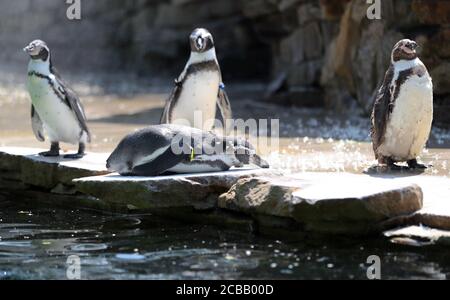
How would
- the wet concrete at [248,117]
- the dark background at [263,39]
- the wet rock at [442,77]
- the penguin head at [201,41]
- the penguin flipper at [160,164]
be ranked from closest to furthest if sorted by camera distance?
1. the penguin flipper at [160,164]
2. the wet concrete at [248,117]
3. the penguin head at [201,41]
4. the wet rock at [442,77]
5. the dark background at [263,39]

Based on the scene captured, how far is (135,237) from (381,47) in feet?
18.5

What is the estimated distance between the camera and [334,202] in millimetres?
4445

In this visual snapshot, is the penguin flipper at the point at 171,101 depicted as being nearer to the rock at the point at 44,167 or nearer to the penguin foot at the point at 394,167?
the rock at the point at 44,167

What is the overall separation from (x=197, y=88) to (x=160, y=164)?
185cm

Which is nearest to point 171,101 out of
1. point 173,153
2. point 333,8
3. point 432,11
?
point 173,153

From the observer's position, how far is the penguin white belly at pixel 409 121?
5.80 m

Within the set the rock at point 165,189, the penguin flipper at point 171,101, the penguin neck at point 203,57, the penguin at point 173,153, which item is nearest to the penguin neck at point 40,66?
the penguin flipper at point 171,101

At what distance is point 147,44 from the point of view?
1598cm

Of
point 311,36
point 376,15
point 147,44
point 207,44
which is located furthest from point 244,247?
point 147,44

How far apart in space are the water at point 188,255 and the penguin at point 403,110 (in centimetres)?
153

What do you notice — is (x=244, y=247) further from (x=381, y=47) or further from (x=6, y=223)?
(x=381, y=47)

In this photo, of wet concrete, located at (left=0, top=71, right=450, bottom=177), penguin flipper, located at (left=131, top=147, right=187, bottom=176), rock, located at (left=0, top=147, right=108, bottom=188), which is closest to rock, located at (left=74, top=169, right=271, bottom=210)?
penguin flipper, located at (left=131, top=147, right=187, bottom=176)

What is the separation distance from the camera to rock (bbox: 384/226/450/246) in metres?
4.29

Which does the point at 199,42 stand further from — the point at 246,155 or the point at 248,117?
the point at 248,117
